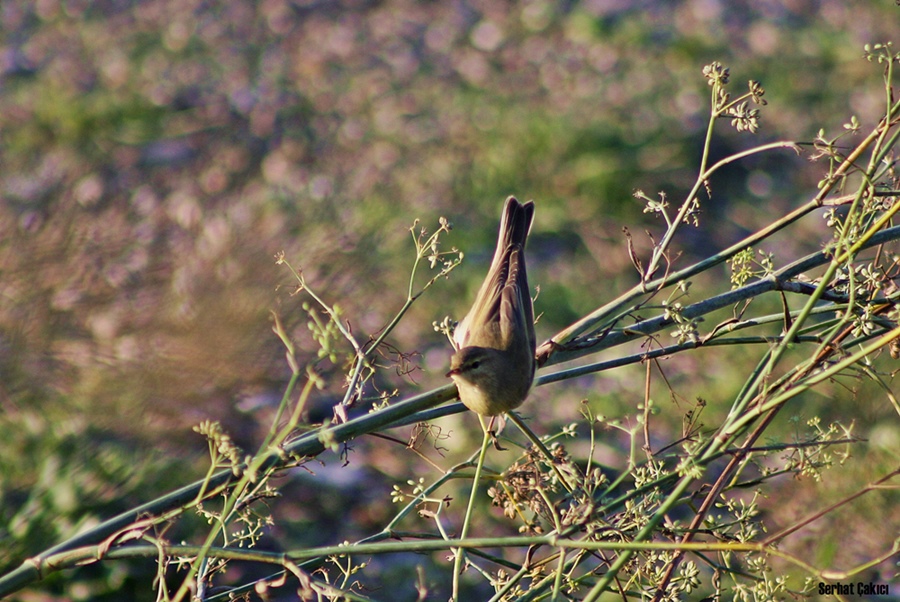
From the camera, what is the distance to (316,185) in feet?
22.0

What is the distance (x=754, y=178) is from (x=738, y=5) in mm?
3217

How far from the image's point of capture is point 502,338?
111 inches

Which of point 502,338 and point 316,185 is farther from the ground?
point 502,338

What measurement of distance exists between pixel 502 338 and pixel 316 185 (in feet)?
13.6

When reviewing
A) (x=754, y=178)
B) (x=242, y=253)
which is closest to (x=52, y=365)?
(x=242, y=253)

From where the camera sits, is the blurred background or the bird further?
the blurred background

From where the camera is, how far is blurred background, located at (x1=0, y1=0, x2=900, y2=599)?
429 centimetres

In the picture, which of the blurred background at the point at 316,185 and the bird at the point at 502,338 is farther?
the blurred background at the point at 316,185

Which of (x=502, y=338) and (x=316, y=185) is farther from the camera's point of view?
(x=316, y=185)

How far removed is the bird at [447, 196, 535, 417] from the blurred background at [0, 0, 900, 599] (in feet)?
1.42

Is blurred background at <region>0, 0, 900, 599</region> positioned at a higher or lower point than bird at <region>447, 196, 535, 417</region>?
lower

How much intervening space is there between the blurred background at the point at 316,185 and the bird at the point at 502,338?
43 centimetres

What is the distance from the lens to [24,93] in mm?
7781

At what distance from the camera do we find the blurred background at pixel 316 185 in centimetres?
429
